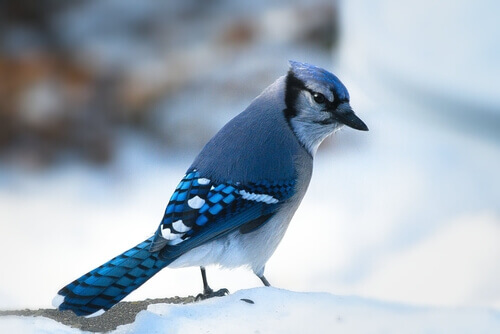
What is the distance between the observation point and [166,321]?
1.47 m

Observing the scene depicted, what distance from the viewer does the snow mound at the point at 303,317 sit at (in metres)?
1.45

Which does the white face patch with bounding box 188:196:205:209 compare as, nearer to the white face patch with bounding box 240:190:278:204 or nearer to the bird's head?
the white face patch with bounding box 240:190:278:204

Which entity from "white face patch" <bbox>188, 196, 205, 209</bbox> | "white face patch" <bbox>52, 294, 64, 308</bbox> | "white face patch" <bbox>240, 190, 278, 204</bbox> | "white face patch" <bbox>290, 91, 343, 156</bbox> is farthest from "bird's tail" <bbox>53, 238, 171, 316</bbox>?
"white face patch" <bbox>290, 91, 343, 156</bbox>

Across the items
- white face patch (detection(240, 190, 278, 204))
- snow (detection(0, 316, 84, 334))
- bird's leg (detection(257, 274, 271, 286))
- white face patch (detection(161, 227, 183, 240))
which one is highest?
white face patch (detection(240, 190, 278, 204))

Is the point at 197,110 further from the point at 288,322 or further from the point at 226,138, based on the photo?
the point at 288,322

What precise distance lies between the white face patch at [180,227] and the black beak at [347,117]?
1.36 ft

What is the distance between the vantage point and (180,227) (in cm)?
156

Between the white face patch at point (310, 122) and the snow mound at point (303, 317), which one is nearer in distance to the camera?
the snow mound at point (303, 317)

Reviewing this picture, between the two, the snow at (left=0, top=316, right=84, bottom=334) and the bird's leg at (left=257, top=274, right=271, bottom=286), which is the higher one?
the snow at (left=0, top=316, right=84, bottom=334)

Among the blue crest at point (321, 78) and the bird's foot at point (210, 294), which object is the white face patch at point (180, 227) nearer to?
the bird's foot at point (210, 294)

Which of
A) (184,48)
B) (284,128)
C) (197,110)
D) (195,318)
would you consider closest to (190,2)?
(184,48)

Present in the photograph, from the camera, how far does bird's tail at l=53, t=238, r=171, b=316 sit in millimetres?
1440

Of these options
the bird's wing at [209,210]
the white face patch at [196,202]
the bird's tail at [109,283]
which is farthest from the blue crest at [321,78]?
the bird's tail at [109,283]

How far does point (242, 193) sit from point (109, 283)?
320 millimetres
